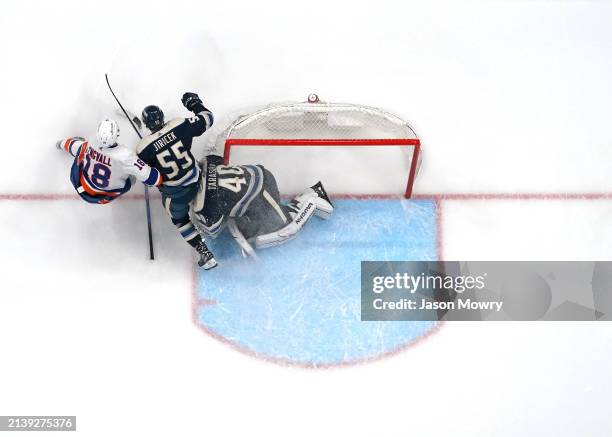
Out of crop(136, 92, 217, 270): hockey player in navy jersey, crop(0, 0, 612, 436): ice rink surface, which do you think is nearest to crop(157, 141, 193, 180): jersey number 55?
crop(136, 92, 217, 270): hockey player in navy jersey

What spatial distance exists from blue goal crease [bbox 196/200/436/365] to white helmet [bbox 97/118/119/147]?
4.38 ft

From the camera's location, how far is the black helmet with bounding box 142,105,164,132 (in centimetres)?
770

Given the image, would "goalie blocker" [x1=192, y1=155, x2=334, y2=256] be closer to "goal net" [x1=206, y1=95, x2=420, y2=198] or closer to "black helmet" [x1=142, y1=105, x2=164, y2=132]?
"goal net" [x1=206, y1=95, x2=420, y2=198]

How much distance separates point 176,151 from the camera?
7.73m

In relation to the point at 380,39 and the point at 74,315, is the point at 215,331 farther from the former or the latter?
the point at 380,39

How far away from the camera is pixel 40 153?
859cm

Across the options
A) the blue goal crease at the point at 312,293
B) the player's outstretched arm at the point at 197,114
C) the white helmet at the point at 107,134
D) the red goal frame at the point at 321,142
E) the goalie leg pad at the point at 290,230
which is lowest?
the blue goal crease at the point at 312,293

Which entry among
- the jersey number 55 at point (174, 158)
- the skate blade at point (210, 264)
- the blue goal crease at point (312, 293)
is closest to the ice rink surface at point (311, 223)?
the blue goal crease at point (312, 293)

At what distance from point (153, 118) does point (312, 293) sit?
1.89 m

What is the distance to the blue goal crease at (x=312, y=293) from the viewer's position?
839 cm

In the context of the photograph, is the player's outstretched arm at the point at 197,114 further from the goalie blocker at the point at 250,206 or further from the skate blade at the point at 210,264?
the skate blade at the point at 210,264

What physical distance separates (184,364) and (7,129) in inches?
92.5

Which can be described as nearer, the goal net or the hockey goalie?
the hockey goalie

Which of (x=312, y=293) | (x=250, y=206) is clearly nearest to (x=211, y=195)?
(x=250, y=206)
